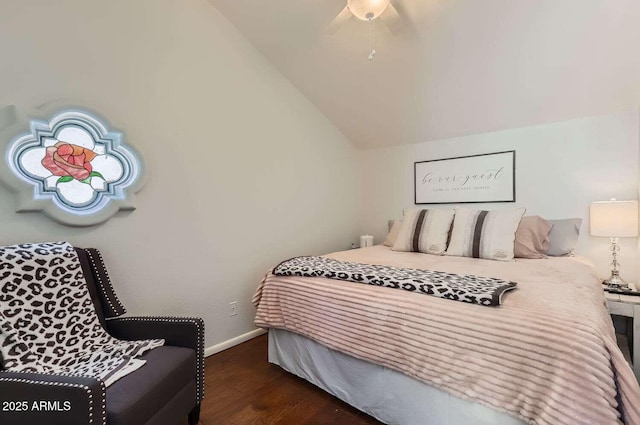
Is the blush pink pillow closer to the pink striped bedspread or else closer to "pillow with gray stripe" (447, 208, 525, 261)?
"pillow with gray stripe" (447, 208, 525, 261)

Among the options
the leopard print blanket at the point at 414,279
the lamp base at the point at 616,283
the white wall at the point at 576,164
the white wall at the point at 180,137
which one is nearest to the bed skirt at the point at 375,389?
the leopard print blanket at the point at 414,279

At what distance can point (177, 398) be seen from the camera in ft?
4.77

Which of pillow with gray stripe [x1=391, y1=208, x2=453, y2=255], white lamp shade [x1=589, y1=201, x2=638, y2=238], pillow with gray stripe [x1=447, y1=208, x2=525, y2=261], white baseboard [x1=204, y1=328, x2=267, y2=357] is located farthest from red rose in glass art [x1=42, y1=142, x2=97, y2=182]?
white lamp shade [x1=589, y1=201, x2=638, y2=238]

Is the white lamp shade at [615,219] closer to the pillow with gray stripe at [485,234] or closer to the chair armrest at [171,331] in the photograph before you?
the pillow with gray stripe at [485,234]

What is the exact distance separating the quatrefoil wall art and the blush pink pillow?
2.84 meters

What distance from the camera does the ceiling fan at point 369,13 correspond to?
1.91 meters

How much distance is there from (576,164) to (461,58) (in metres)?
1.35

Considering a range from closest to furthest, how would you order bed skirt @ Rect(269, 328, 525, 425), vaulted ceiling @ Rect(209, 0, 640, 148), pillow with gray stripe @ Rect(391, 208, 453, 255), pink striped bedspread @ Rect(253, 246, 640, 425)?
pink striped bedspread @ Rect(253, 246, 640, 425), bed skirt @ Rect(269, 328, 525, 425), vaulted ceiling @ Rect(209, 0, 640, 148), pillow with gray stripe @ Rect(391, 208, 453, 255)

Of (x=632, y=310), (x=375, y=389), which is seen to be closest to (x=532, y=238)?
(x=632, y=310)

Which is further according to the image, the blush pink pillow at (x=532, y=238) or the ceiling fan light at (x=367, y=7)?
the blush pink pillow at (x=532, y=238)

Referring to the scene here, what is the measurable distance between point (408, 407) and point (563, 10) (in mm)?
2512

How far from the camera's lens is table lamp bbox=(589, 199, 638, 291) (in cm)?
214

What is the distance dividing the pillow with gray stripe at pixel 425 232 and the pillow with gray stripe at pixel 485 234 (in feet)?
0.26

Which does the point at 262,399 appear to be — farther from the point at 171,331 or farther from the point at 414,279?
the point at 414,279
